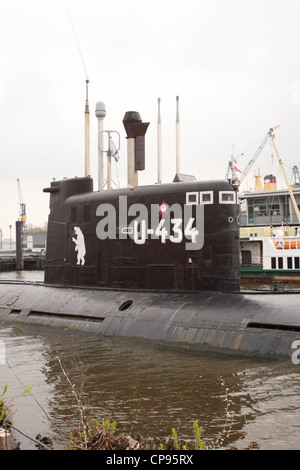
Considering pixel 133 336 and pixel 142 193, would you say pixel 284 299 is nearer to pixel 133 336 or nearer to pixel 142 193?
pixel 133 336

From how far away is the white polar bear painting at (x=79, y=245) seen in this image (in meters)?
15.1

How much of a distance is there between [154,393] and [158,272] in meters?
5.08

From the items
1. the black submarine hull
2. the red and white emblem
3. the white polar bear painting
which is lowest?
the black submarine hull

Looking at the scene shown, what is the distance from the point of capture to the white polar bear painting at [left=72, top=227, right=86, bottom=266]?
49.6ft

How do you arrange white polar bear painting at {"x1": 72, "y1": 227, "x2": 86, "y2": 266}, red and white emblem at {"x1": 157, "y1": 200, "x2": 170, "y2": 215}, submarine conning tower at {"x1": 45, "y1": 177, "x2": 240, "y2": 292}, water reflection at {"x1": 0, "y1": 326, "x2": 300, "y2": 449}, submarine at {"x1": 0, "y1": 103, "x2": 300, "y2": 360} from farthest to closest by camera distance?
white polar bear painting at {"x1": 72, "y1": 227, "x2": 86, "y2": 266} < red and white emblem at {"x1": 157, "y1": 200, "x2": 170, "y2": 215} < submarine conning tower at {"x1": 45, "y1": 177, "x2": 240, "y2": 292} < submarine at {"x1": 0, "y1": 103, "x2": 300, "y2": 360} < water reflection at {"x1": 0, "y1": 326, "x2": 300, "y2": 449}

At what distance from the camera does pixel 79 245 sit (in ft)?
49.9

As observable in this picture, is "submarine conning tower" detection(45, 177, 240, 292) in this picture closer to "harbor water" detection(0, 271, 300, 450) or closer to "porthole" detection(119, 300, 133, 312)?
Result: "porthole" detection(119, 300, 133, 312)

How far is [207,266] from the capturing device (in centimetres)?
1271

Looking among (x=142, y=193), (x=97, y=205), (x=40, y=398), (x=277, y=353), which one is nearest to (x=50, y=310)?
(x=97, y=205)

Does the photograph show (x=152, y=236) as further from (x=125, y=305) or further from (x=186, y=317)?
(x=186, y=317)

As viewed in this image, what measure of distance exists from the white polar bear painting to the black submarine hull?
959 millimetres

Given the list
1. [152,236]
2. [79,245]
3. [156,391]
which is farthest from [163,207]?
[156,391]

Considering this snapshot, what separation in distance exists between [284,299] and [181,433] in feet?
18.5

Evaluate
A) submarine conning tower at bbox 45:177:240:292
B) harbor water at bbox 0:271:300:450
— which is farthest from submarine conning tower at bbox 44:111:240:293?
harbor water at bbox 0:271:300:450
